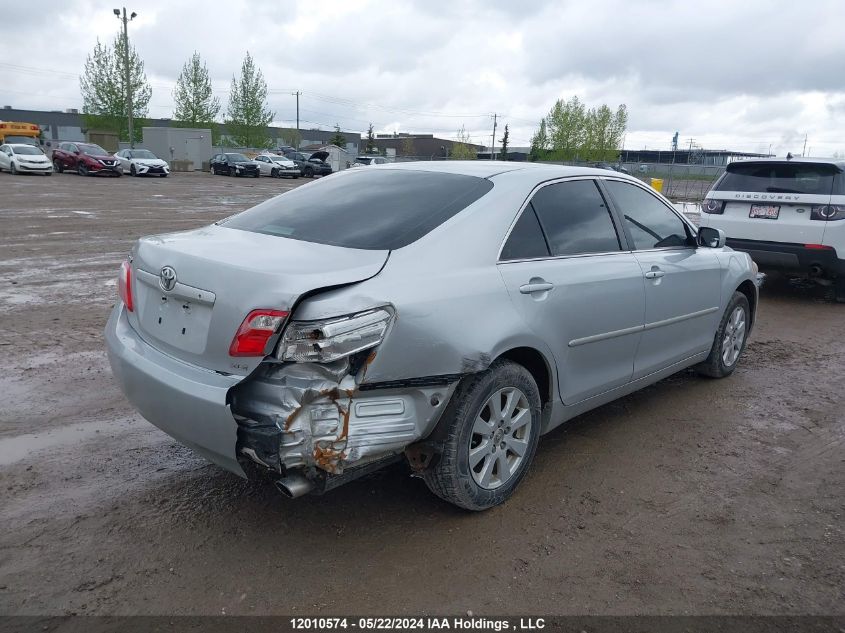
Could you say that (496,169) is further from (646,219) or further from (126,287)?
(126,287)

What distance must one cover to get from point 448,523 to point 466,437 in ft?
1.59

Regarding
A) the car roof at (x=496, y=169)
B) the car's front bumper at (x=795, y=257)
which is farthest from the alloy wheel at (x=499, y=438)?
the car's front bumper at (x=795, y=257)

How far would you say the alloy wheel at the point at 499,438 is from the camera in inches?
133

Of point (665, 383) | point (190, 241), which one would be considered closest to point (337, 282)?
point (190, 241)

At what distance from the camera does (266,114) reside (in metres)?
64.2

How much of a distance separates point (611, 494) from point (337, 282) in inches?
77.1

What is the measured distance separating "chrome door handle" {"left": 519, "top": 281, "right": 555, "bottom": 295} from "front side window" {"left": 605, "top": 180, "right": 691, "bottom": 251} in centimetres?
109

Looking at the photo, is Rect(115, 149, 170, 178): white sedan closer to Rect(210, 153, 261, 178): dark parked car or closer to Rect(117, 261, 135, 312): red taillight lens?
Rect(210, 153, 261, 178): dark parked car

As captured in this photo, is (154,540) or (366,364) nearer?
(366,364)

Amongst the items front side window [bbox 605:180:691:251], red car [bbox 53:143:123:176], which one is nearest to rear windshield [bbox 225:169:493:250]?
Answer: front side window [bbox 605:180:691:251]

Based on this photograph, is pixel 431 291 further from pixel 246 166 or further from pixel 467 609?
pixel 246 166

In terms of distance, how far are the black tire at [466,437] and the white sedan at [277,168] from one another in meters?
41.2

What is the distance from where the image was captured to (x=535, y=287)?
3549mm

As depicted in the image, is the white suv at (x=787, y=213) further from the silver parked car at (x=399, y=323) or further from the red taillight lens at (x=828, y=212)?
the silver parked car at (x=399, y=323)
